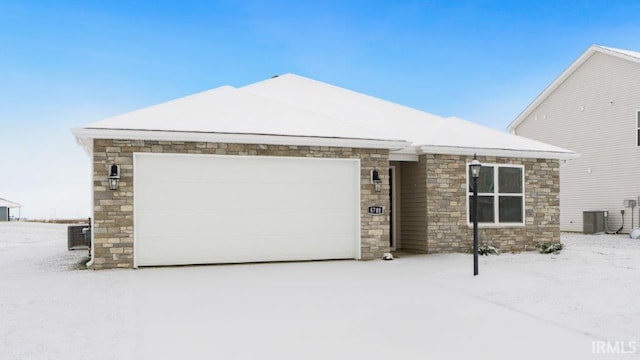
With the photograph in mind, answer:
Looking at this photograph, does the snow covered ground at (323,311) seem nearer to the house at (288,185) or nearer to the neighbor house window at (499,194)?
the house at (288,185)

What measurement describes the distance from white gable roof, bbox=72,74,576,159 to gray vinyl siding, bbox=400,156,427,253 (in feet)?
2.19

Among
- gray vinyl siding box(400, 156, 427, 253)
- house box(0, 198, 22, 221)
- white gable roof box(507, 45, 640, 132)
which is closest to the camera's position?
gray vinyl siding box(400, 156, 427, 253)

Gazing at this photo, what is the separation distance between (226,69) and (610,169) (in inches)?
573

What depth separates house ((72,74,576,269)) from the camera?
9.71m

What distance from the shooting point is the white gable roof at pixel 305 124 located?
990 cm

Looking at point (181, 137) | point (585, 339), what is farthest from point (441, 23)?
point (585, 339)

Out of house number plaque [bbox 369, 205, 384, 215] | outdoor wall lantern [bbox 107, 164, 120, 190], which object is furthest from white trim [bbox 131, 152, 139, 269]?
house number plaque [bbox 369, 205, 384, 215]

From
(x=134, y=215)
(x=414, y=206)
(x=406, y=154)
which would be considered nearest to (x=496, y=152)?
(x=406, y=154)

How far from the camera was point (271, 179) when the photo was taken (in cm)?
1056

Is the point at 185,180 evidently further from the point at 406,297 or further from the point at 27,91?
the point at 27,91

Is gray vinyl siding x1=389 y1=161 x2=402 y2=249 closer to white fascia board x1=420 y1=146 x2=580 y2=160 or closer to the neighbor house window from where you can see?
white fascia board x1=420 y1=146 x2=580 y2=160

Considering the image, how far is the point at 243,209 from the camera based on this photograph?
10391mm

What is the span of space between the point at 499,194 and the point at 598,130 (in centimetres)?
994

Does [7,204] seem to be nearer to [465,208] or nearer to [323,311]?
[465,208]
